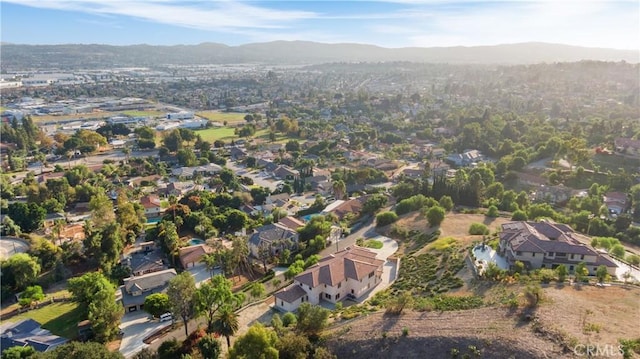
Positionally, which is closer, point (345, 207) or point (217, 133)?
point (345, 207)

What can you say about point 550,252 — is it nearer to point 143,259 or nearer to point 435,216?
point 435,216

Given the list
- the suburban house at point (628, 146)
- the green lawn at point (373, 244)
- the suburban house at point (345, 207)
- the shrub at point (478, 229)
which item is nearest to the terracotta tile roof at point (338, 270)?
the green lawn at point (373, 244)

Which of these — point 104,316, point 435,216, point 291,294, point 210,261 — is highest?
point 435,216

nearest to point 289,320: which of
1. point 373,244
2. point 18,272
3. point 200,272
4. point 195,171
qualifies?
point 200,272

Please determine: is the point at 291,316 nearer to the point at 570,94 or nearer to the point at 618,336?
the point at 618,336

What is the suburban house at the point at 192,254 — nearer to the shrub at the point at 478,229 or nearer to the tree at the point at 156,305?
the tree at the point at 156,305

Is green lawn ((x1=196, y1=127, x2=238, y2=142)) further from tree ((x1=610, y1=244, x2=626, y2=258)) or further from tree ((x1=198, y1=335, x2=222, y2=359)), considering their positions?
tree ((x1=610, y1=244, x2=626, y2=258))

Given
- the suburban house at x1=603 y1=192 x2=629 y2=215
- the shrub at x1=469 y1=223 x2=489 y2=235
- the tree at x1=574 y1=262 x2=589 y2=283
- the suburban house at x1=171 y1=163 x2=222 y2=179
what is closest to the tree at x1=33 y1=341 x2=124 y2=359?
the tree at x1=574 y1=262 x2=589 y2=283
